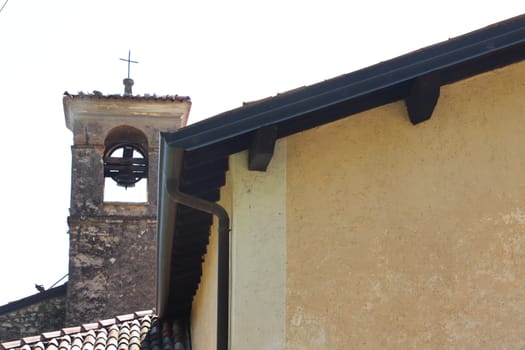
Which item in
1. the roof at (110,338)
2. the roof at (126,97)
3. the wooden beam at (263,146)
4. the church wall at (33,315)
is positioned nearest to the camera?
the wooden beam at (263,146)

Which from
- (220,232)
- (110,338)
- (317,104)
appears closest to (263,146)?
(317,104)

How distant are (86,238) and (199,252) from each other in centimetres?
711

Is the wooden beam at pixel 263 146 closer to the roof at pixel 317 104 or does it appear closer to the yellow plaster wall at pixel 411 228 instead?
the roof at pixel 317 104

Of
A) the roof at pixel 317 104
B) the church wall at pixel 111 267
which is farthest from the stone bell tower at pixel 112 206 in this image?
the roof at pixel 317 104

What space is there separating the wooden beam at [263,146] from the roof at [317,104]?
2 cm

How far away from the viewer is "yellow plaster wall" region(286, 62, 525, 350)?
17.1 ft

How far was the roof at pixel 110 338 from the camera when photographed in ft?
27.5

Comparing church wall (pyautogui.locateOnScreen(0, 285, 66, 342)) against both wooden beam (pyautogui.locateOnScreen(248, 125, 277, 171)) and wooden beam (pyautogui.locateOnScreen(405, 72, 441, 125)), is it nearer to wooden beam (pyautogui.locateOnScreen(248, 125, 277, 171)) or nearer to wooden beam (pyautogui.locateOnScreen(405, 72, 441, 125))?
wooden beam (pyautogui.locateOnScreen(248, 125, 277, 171))

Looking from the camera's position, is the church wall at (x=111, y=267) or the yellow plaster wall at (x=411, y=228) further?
the church wall at (x=111, y=267)

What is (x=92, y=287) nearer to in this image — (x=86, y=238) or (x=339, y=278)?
(x=86, y=238)

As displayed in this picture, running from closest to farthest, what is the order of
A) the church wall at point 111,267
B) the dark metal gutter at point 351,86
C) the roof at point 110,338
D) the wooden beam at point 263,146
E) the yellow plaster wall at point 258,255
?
the dark metal gutter at point 351,86 < the yellow plaster wall at point 258,255 < the wooden beam at point 263,146 < the roof at point 110,338 < the church wall at point 111,267

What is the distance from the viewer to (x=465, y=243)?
5359 mm

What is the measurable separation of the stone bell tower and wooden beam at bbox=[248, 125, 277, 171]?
27.4ft

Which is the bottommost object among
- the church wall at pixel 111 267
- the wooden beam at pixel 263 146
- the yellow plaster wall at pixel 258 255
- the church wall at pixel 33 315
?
the yellow plaster wall at pixel 258 255
